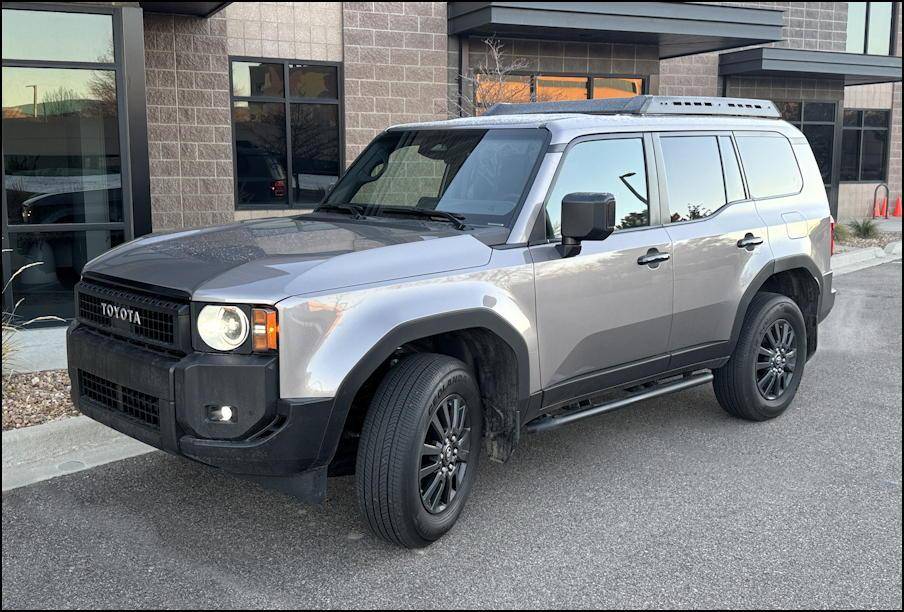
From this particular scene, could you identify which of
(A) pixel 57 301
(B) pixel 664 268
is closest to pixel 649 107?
(B) pixel 664 268

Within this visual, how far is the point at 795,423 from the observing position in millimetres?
6234

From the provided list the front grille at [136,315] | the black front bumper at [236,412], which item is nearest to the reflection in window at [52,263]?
the front grille at [136,315]

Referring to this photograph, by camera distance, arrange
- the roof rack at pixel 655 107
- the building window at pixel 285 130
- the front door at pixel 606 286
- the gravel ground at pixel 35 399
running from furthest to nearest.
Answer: the building window at pixel 285 130
the gravel ground at pixel 35 399
the roof rack at pixel 655 107
the front door at pixel 606 286

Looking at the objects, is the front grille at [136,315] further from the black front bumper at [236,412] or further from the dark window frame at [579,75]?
the dark window frame at [579,75]

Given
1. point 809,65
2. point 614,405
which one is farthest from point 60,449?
point 809,65

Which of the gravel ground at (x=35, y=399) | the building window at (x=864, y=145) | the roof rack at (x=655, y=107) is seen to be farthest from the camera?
the building window at (x=864, y=145)

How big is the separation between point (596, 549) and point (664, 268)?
1796 mm

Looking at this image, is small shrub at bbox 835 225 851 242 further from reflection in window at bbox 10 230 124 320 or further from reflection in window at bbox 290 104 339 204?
reflection in window at bbox 10 230 124 320

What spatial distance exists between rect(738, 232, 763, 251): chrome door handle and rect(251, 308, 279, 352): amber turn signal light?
3.32 m

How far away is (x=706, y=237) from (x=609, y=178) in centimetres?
84

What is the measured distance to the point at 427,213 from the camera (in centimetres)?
496

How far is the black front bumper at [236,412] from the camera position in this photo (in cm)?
370

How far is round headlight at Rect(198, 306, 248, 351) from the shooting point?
374 centimetres

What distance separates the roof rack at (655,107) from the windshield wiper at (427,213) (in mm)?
1422
